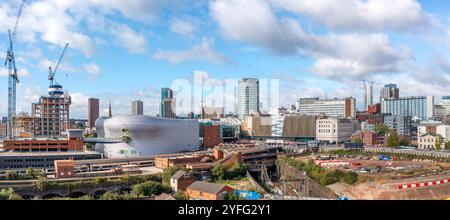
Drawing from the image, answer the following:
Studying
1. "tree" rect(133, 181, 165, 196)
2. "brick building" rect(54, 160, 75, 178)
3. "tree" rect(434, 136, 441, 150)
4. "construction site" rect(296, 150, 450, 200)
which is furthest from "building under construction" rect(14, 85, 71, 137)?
"tree" rect(434, 136, 441, 150)

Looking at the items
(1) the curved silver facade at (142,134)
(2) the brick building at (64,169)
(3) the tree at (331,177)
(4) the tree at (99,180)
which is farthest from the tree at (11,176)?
(3) the tree at (331,177)

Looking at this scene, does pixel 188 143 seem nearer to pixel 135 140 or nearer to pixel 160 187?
pixel 135 140

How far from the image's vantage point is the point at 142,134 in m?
15.1

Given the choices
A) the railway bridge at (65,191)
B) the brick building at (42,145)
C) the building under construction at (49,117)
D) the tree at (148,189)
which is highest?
the building under construction at (49,117)

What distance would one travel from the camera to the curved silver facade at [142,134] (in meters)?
15.0

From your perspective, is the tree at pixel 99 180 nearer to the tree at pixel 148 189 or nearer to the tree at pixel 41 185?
the tree at pixel 41 185

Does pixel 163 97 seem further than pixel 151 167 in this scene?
Yes

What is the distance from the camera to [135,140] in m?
15.0

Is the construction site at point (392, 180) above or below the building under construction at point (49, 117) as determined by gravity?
below

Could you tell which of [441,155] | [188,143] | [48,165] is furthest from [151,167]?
[441,155]

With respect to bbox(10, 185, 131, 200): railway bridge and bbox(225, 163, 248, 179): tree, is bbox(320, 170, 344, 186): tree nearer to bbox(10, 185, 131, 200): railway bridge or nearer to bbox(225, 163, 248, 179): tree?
bbox(225, 163, 248, 179): tree
